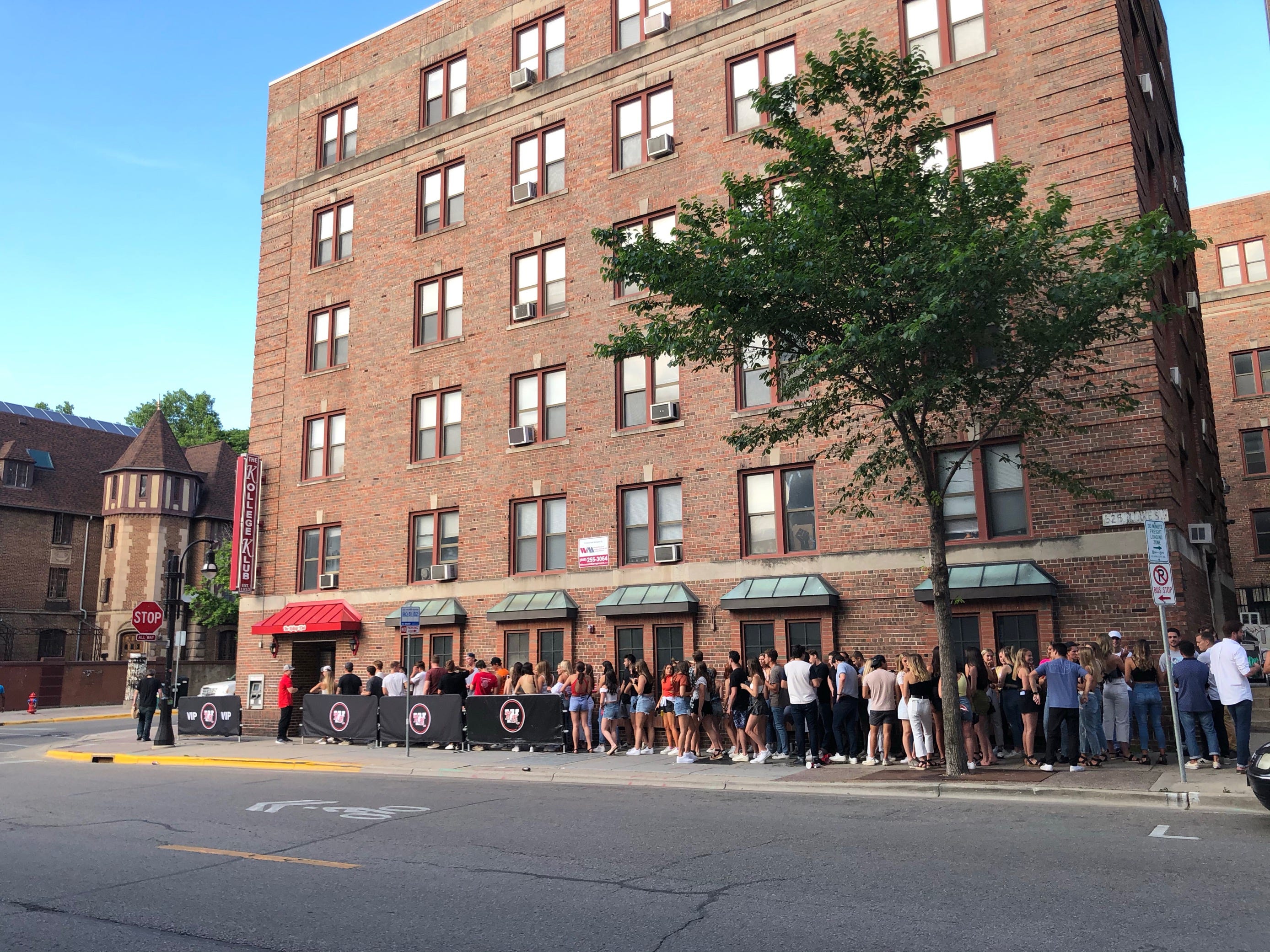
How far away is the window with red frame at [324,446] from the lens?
93.0 feet

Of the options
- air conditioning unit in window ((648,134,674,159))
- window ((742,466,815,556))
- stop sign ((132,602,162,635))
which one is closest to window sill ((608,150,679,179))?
air conditioning unit in window ((648,134,674,159))

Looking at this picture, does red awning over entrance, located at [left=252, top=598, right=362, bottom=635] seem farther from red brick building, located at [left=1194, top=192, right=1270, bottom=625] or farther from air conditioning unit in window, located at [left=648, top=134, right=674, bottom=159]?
red brick building, located at [left=1194, top=192, right=1270, bottom=625]

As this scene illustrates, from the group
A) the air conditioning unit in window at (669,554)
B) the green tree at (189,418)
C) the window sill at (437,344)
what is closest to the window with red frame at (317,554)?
the window sill at (437,344)

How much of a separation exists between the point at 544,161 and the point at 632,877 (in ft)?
70.2

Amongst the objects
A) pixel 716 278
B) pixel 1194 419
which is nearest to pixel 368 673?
pixel 716 278

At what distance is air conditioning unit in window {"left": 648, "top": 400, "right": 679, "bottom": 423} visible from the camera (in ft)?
73.0

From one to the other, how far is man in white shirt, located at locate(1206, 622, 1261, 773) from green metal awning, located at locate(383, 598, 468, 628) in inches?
653

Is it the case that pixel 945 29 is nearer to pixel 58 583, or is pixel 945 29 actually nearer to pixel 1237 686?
pixel 1237 686

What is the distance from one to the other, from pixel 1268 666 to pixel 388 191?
24.4m

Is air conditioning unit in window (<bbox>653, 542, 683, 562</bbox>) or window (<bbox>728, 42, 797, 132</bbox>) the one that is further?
window (<bbox>728, 42, 797, 132</bbox>)

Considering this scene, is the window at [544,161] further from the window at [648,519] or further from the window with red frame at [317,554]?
the window with red frame at [317,554]

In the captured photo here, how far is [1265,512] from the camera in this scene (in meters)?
39.6

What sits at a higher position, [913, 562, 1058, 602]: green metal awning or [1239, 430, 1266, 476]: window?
[1239, 430, 1266, 476]: window

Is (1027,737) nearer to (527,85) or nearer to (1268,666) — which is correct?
(1268,666)
